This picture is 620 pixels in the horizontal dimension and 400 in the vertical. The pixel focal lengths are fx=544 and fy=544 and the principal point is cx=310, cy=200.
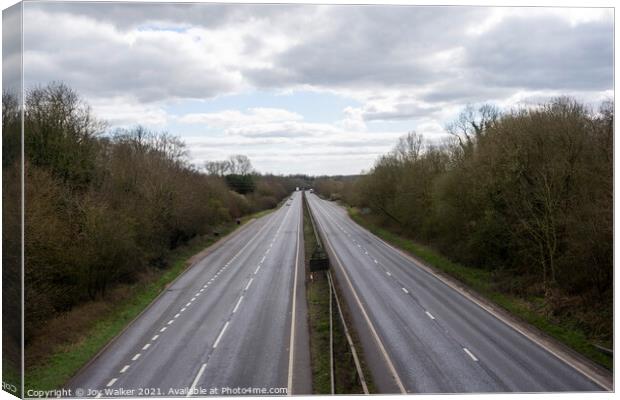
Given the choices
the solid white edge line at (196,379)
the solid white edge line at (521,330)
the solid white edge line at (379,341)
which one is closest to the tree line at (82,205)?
the solid white edge line at (196,379)

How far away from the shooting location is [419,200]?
4972cm

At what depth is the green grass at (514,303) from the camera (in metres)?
18.0

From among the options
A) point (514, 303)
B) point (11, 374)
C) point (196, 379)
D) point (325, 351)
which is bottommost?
point (196, 379)

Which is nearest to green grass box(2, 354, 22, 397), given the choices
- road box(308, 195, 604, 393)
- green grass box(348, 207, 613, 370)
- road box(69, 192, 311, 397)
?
road box(69, 192, 311, 397)

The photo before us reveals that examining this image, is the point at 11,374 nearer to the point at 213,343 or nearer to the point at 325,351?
the point at 213,343

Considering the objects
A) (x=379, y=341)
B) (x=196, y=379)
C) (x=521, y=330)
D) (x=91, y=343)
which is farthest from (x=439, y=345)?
(x=91, y=343)

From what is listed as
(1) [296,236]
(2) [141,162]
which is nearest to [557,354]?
(2) [141,162]

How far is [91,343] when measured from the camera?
19.4m

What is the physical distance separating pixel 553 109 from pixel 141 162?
91.9ft

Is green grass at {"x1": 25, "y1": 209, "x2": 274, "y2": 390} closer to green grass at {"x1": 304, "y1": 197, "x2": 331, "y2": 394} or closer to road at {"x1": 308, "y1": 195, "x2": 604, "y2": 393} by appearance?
green grass at {"x1": 304, "y1": 197, "x2": 331, "y2": 394}

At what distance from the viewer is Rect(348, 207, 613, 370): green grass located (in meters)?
18.0

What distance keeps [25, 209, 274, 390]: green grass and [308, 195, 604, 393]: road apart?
921cm

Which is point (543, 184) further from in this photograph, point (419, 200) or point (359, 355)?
point (419, 200)

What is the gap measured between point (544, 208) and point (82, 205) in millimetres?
21835
